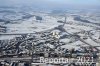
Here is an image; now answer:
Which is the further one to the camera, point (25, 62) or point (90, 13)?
point (90, 13)

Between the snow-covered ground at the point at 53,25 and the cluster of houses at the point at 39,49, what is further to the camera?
the snow-covered ground at the point at 53,25

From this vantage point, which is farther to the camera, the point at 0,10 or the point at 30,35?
the point at 0,10

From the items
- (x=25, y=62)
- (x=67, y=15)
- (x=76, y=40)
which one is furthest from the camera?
(x=67, y=15)

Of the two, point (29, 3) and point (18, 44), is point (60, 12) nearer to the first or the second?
point (29, 3)

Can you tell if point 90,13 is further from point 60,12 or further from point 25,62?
point 25,62

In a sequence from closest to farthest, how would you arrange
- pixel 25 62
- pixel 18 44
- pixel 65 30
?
1. pixel 25 62
2. pixel 18 44
3. pixel 65 30

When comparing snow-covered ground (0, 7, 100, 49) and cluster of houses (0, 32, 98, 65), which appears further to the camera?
snow-covered ground (0, 7, 100, 49)

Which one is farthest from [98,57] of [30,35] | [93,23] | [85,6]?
[85,6]

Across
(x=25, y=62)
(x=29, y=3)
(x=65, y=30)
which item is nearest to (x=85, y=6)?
(x=29, y=3)

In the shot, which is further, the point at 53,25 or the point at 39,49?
the point at 53,25
